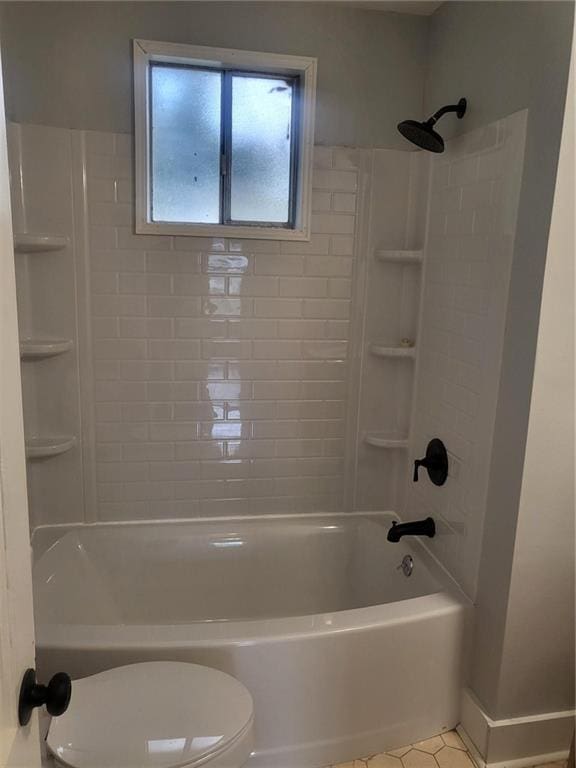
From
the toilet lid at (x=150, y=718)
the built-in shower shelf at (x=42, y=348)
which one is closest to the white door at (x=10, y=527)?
the toilet lid at (x=150, y=718)

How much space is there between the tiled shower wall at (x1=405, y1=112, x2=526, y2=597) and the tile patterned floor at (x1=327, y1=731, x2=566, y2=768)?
0.46m

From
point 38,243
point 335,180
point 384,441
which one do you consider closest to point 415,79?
point 335,180

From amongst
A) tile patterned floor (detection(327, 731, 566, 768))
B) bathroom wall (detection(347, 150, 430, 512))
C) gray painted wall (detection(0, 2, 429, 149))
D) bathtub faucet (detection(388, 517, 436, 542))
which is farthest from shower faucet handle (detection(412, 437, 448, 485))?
gray painted wall (detection(0, 2, 429, 149))

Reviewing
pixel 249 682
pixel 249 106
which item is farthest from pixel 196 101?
pixel 249 682

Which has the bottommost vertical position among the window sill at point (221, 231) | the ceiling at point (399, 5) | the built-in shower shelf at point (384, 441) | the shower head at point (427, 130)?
the built-in shower shelf at point (384, 441)

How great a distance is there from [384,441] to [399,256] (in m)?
0.72

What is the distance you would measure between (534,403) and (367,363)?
88 cm

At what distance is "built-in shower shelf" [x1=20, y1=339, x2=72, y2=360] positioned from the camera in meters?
2.04

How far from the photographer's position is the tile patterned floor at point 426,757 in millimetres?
1750

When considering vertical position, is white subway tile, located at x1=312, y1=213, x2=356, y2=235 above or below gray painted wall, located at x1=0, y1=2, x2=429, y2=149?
below

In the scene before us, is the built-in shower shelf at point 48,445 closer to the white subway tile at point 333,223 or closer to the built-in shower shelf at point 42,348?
the built-in shower shelf at point 42,348

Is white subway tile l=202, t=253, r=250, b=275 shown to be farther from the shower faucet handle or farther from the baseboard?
the baseboard

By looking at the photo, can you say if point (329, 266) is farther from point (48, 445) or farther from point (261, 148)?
point (48, 445)

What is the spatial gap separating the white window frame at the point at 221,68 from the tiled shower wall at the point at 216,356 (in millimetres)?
37
